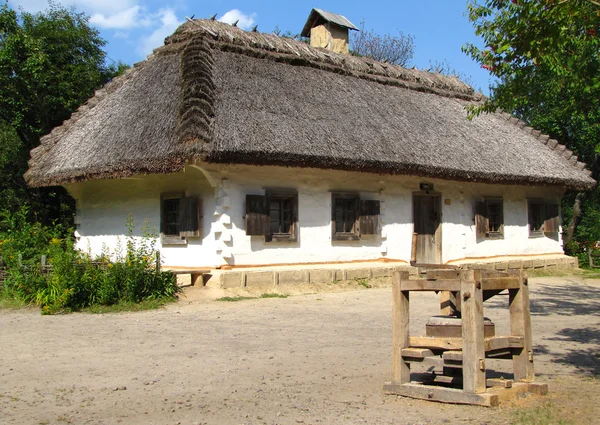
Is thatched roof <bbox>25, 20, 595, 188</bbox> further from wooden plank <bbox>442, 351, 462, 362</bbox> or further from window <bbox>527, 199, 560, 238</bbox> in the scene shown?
wooden plank <bbox>442, 351, 462, 362</bbox>

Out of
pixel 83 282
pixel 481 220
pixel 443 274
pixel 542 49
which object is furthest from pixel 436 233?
pixel 443 274

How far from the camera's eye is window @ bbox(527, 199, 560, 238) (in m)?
17.9

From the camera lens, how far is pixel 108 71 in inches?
792

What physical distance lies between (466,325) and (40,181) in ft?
37.2

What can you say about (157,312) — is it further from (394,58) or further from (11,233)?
(394,58)

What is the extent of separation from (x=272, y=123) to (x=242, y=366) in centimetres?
677

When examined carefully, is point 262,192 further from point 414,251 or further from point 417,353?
point 417,353

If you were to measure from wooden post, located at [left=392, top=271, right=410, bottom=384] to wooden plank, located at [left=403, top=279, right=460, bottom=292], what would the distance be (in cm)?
9

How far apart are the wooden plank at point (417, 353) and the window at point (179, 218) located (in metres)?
7.74

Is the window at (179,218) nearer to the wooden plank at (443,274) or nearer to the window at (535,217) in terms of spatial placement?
the wooden plank at (443,274)

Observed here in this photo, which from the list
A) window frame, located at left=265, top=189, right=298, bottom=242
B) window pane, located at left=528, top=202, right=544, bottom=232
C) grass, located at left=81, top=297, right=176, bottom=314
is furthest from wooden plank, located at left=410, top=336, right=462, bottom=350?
window pane, located at left=528, top=202, right=544, bottom=232

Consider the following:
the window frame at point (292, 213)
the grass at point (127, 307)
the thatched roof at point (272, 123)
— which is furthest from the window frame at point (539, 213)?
the grass at point (127, 307)

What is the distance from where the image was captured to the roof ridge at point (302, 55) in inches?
563

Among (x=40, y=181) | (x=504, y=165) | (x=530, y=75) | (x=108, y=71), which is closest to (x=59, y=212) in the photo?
(x=108, y=71)
